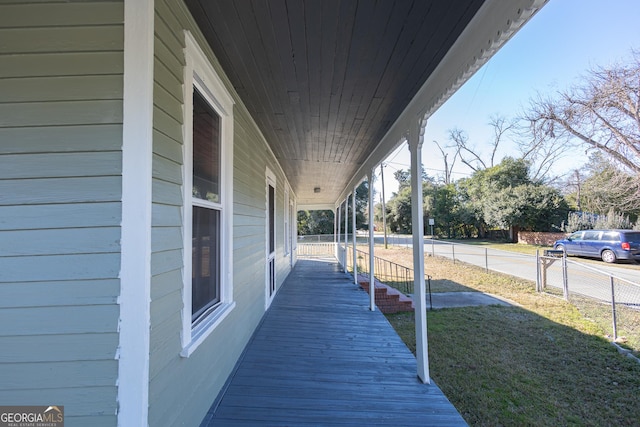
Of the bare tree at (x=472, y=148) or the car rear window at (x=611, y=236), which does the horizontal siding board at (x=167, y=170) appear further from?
the bare tree at (x=472, y=148)

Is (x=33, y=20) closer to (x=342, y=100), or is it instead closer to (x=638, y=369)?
(x=342, y=100)

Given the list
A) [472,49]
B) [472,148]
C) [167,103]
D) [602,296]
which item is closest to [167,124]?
[167,103]

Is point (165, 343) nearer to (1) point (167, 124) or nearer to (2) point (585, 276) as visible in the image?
(1) point (167, 124)

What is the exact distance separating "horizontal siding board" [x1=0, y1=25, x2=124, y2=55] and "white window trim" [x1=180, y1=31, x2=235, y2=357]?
16.2 inches

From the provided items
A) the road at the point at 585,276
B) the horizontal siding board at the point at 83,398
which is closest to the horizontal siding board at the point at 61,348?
the horizontal siding board at the point at 83,398

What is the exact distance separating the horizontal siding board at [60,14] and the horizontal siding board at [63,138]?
465mm

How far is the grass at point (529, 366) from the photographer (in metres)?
2.70

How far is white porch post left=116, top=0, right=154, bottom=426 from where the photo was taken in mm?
1130

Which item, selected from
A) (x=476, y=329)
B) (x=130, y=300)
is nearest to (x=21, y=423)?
(x=130, y=300)

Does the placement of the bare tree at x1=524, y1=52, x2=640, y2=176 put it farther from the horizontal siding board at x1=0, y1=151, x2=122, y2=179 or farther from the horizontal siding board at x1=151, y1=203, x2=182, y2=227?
the horizontal siding board at x1=0, y1=151, x2=122, y2=179

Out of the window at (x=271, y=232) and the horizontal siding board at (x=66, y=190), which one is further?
the window at (x=271, y=232)

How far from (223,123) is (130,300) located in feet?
5.55
